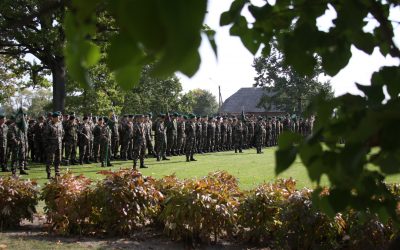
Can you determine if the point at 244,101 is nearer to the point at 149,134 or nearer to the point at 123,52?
the point at 149,134

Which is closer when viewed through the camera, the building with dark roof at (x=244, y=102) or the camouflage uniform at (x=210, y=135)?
the camouflage uniform at (x=210, y=135)

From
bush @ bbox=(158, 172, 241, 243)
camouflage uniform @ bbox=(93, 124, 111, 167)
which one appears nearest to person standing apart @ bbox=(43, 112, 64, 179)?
camouflage uniform @ bbox=(93, 124, 111, 167)

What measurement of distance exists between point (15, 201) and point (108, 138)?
35.2ft

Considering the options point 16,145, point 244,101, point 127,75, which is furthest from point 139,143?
point 244,101

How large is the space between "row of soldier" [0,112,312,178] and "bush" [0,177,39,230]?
5534 millimetres

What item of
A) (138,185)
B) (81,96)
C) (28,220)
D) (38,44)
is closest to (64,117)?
(38,44)

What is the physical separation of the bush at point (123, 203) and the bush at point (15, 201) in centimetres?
121

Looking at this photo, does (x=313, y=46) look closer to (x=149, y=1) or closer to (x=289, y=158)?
(x=289, y=158)

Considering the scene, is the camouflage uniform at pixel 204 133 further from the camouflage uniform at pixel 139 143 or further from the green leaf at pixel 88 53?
Result: the green leaf at pixel 88 53

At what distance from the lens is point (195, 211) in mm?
5840

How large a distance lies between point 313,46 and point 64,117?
18.7 metres

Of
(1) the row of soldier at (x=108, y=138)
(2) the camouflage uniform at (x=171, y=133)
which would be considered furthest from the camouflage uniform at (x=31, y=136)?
(2) the camouflage uniform at (x=171, y=133)

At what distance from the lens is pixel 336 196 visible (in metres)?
1.30

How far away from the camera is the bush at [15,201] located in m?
6.79
